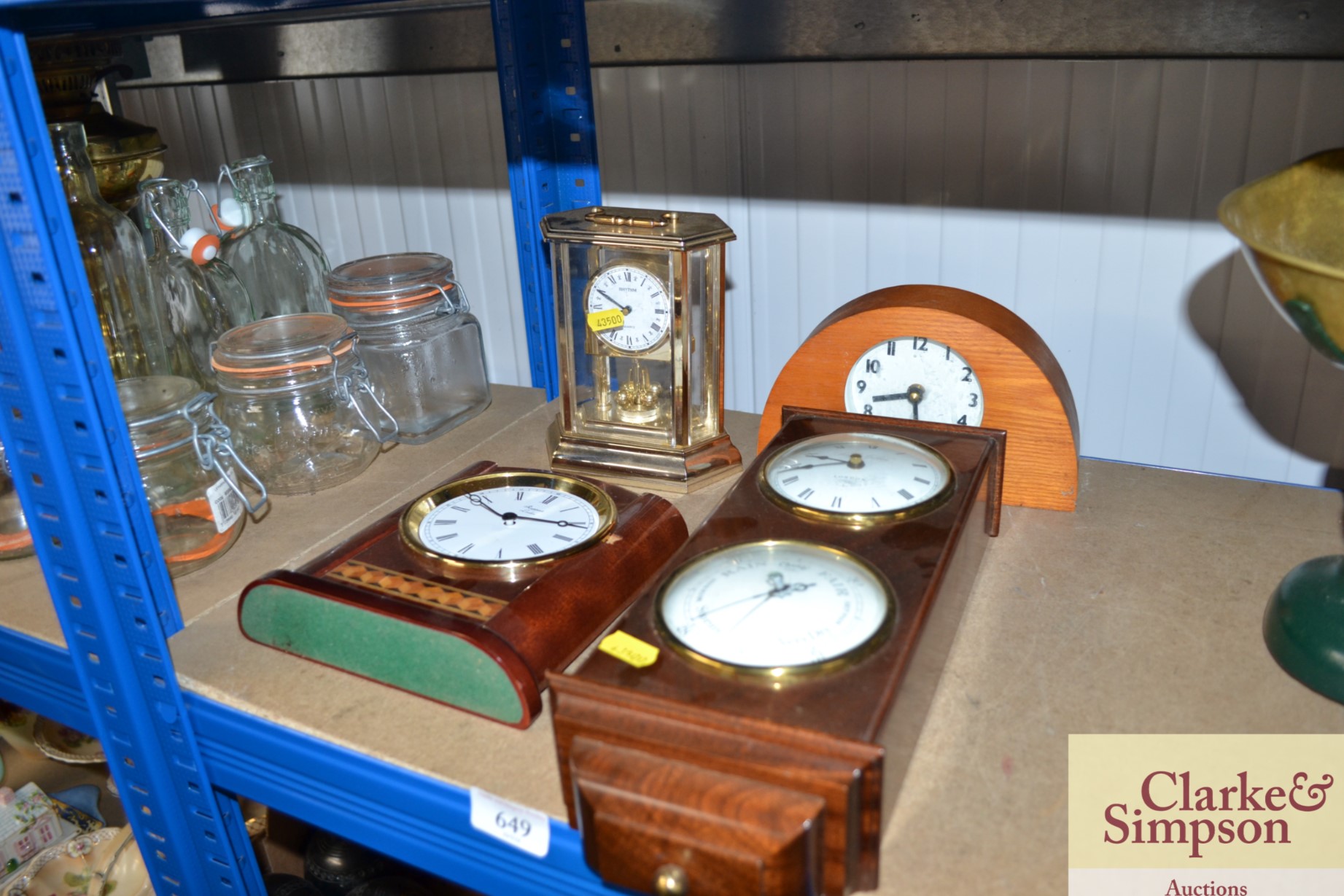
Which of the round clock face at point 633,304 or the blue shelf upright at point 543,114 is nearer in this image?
the round clock face at point 633,304

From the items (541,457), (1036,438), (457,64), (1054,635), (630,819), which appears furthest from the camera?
(457,64)

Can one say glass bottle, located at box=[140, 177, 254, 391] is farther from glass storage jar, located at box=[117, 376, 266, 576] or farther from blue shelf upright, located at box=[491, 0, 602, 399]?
blue shelf upright, located at box=[491, 0, 602, 399]

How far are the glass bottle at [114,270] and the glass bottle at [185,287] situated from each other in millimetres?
24

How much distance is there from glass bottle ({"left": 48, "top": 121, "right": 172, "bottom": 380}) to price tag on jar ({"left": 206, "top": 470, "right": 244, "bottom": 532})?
299mm

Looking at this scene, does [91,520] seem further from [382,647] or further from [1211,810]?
[1211,810]

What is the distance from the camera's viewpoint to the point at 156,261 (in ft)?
4.47

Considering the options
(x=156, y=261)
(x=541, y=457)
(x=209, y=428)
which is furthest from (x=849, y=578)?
(x=156, y=261)

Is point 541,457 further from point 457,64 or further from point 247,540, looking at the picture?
point 457,64

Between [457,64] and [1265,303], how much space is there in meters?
1.21

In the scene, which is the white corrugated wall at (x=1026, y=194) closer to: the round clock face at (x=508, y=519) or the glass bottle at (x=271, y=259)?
the glass bottle at (x=271, y=259)

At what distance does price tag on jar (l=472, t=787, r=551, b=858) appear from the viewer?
751mm

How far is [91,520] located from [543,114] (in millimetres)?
739

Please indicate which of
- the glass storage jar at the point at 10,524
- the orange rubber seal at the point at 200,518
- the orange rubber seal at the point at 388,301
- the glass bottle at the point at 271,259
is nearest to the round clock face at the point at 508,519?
the orange rubber seal at the point at 200,518

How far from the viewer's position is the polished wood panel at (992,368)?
41.1 inches
